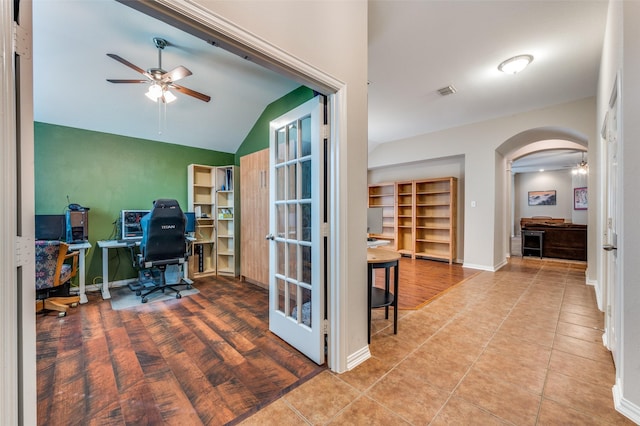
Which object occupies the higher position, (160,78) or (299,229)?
(160,78)

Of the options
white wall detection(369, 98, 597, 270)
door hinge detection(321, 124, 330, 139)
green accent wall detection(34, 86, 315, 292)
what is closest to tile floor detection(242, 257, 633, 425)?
door hinge detection(321, 124, 330, 139)

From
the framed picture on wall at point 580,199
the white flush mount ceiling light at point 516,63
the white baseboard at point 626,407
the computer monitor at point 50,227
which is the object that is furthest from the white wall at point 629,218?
the framed picture on wall at point 580,199

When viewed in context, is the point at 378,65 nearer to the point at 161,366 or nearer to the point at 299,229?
the point at 299,229

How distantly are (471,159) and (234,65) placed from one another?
14.6 feet

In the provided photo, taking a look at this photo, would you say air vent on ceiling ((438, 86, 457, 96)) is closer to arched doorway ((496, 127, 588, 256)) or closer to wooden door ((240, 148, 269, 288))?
arched doorway ((496, 127, 588, 256))

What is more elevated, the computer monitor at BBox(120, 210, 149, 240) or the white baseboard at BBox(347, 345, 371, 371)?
the computer monitor at BBox(120, 210, 149, 240)

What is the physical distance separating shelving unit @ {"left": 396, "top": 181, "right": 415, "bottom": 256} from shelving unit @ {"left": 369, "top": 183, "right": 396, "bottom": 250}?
0.45ft

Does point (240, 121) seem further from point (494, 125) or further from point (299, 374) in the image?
point (494, 125)

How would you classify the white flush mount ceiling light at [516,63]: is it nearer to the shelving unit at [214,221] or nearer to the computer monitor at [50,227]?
the shelving unit at [214,221]

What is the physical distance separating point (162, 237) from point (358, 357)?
2.79 metres

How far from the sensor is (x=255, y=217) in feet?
12.7

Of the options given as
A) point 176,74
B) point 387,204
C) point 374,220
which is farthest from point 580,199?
point 176,74

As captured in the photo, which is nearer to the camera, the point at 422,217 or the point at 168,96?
the point at 168,96

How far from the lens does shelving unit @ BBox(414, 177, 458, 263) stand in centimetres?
555
